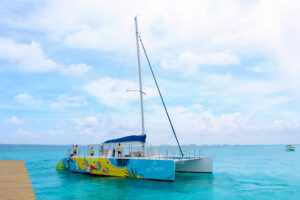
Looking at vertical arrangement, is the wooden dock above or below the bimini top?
below

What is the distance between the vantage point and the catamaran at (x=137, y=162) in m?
12.3

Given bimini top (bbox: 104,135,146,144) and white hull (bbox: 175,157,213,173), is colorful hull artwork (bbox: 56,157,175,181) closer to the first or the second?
bimini top (bbox: 104,135,146,144)

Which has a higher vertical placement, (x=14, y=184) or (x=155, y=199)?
(x=14, y=184)

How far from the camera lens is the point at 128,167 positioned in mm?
13297

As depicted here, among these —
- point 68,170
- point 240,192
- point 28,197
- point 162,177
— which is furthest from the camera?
point 68,170

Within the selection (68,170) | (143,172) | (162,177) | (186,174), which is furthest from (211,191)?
(68,170)

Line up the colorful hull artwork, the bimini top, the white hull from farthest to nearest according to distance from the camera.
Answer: the white hull → the bimini top → the colorful hull artwork

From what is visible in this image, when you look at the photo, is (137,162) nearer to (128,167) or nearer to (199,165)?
(128,167)

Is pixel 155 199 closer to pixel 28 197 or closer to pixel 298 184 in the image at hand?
pixel 28 197

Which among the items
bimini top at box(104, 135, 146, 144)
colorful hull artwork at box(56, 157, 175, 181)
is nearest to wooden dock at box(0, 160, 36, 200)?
colorful hull artwork at box(56, 157, 175, 181)

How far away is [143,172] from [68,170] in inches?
302

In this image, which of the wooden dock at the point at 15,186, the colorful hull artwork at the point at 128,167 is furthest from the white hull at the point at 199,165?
the wooden dock at the point at 15,186

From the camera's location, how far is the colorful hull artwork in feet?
39.6

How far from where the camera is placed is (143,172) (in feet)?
41.6
